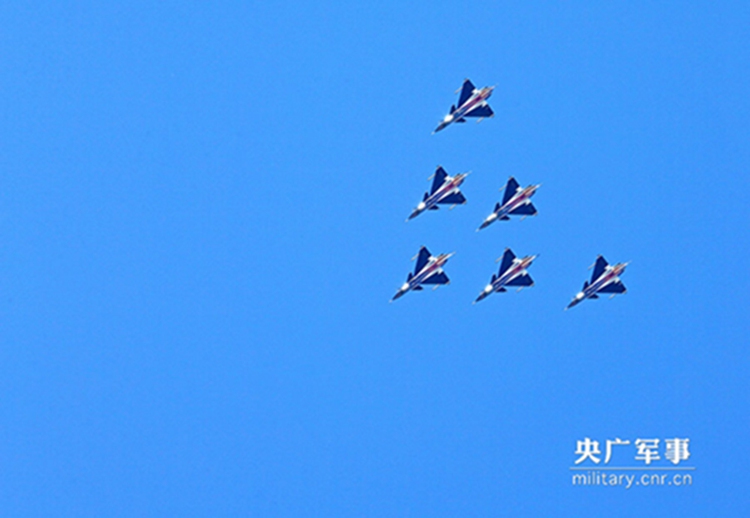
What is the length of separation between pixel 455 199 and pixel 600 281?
5.38ft

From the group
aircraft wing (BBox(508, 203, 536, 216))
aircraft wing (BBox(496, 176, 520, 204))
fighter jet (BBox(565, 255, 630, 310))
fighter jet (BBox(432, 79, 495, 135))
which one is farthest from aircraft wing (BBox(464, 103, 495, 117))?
fighter jet (BBox(565, 255, 630, 310))

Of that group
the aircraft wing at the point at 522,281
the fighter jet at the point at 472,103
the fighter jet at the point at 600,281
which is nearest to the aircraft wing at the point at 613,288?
the fighter jet at the point at 600,281

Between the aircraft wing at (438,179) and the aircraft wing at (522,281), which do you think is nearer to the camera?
the aircraft wing at (522,281)

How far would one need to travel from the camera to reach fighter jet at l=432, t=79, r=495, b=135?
12328 millimetres

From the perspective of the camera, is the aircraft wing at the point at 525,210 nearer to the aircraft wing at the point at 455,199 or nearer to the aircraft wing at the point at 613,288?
the aircraft wing at the point at 455,199

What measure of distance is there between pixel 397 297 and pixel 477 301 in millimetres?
792

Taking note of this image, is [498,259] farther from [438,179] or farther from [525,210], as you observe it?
[438,179]

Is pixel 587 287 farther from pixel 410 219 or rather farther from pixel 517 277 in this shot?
pixel 410 219

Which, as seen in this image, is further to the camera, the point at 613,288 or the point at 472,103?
the point at 472,103

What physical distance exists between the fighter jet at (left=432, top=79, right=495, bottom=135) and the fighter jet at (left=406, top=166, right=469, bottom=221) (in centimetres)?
61

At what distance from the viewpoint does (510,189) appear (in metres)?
12.2

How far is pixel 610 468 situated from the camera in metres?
12.1

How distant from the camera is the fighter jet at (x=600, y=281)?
12.1 meters

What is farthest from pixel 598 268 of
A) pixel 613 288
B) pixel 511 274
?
pixel 511 274
